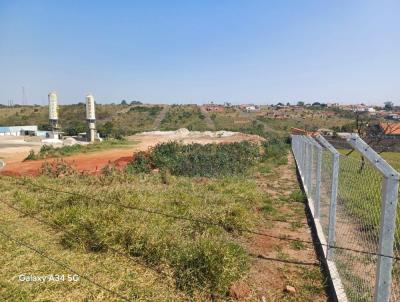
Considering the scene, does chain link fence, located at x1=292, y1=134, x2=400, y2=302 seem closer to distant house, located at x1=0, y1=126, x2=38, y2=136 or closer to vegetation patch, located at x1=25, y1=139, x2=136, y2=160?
vegetation patch, located at x1=25, y1=139, x2=136, y2=160

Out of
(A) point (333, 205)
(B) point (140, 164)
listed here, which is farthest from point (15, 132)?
(A) point (333, 205)

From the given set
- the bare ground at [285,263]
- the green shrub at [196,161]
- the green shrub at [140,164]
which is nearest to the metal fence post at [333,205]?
the bare ground at [285,263]

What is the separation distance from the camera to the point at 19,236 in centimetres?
663

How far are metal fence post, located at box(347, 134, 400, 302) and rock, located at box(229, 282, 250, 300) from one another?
1.58 meters

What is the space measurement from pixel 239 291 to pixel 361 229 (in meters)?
3.29

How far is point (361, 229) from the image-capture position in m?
6.95

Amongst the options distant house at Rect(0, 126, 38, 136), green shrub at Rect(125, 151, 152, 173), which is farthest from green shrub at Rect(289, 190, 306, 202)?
distant house at Rect(0, 126, 38, 136)

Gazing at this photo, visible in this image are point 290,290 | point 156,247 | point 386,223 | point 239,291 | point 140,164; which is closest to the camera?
point 386,223

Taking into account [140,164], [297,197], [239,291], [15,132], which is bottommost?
[15,132]

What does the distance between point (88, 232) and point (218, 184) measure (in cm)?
598

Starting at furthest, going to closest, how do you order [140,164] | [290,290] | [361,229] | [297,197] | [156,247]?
1. [140,164]
2. [297,197]
3. [361,229]
4. [156,247]
5. [290,290]

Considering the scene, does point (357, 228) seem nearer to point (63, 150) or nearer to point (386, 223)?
point (386, 223)

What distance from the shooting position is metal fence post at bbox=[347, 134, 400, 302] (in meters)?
3.45

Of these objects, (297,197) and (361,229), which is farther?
(297,197)
